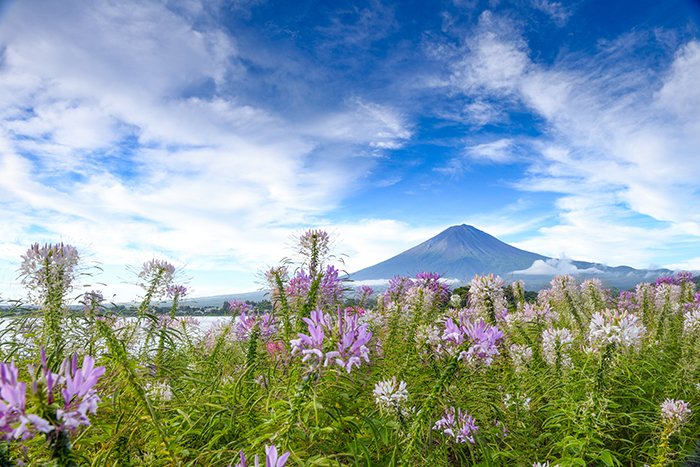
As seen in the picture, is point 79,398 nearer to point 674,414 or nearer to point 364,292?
point 674,414

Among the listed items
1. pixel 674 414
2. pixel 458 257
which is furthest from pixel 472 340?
pixel 458 257

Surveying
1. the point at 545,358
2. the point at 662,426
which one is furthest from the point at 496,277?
the point at 662,426

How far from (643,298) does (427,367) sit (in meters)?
8.39

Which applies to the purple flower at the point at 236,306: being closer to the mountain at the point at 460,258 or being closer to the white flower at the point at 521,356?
the white flower at the point at 521,356

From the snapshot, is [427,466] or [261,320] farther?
[261,320]

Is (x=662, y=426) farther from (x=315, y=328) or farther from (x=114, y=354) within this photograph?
(x=114, y=354)

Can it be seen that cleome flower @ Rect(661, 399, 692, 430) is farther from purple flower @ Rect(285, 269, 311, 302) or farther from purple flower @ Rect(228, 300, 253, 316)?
purple flower @ Rect(228, 300, 253, 316)

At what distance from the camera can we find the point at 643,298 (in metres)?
8.74

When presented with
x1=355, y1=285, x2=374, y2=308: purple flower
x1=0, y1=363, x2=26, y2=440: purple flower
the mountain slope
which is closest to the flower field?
x1=0, y1=363, x2=26, y2=440: purple flower

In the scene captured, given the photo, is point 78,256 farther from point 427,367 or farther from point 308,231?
point 427,367

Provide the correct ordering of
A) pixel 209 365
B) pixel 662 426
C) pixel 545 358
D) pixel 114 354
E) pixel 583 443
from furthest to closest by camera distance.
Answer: pixel 545 358 < pixel 209 365 < pixel 662 426 < pixel 583 443 < pixel 114 354

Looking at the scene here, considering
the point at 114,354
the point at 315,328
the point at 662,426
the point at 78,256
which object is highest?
the point at 78,256

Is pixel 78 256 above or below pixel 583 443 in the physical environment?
above

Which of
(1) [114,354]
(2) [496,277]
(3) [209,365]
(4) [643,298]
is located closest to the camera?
(1) [114,354]
